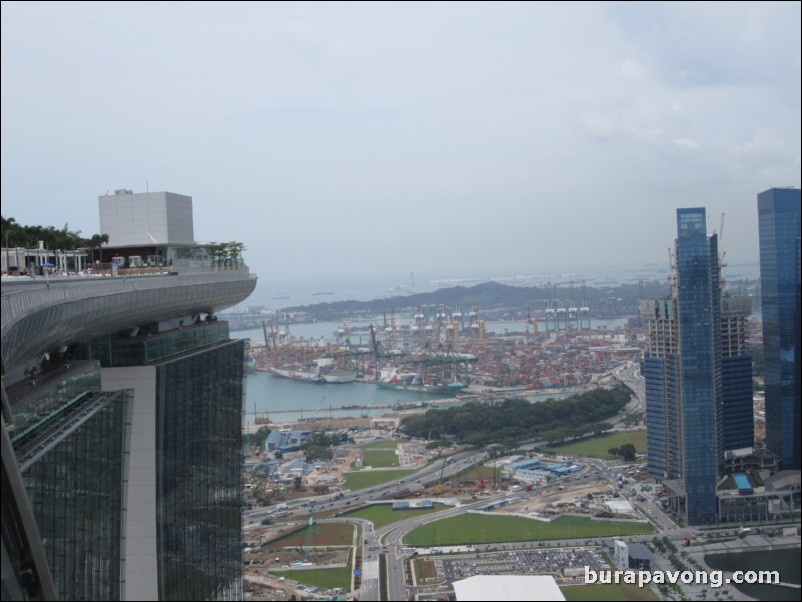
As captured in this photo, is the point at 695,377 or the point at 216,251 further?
the point at 695,377

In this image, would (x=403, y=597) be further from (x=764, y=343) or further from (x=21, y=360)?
(x=21, y=360)

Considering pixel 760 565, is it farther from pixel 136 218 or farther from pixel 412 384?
pixel 412 384

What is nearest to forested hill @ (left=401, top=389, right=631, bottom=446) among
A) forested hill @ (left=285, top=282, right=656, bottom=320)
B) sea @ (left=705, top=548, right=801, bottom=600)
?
sea @ (left=705, top=548, right=801, bottom=600)

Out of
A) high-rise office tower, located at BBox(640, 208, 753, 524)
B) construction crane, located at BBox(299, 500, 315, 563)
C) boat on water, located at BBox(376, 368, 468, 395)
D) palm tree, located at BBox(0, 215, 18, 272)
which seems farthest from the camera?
boat on water, located at BBox(376, 368, 468, 395)

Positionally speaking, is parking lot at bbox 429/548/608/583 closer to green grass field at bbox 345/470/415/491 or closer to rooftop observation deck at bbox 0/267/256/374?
green grass field at bbox 345/470/415/491

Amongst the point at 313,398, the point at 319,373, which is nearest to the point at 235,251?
the point at 313,398

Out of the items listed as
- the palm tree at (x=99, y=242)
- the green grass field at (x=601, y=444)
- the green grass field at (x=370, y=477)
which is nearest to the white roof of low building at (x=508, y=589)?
the palm tree at (x=99, y=242)

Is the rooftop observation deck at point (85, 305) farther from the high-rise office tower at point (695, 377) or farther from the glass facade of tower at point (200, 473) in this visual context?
the high-rise office tower at point (695, 377)
